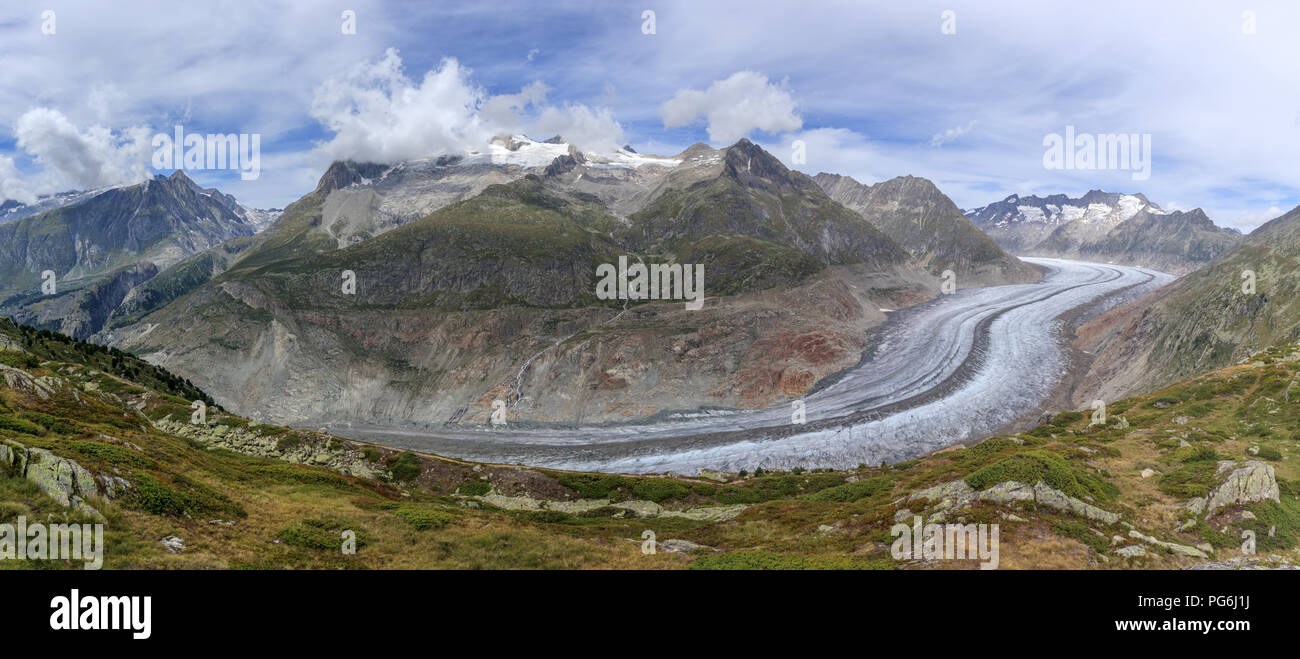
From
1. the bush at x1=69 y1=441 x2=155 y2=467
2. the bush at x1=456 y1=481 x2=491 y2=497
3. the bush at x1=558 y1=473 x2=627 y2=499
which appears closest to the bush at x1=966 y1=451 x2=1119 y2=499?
the bush at x1=558 y1=473 x2=627 y2=499

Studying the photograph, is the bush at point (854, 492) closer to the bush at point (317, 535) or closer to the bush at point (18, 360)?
the bush at point (317, 535)

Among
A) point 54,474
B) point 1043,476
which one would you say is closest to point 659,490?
point 1043,476

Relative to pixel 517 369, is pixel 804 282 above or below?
above

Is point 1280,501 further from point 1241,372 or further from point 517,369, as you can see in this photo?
point 517,369

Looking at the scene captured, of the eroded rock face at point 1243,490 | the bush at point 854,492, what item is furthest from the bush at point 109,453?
the eroded rock face at point 1243,490
